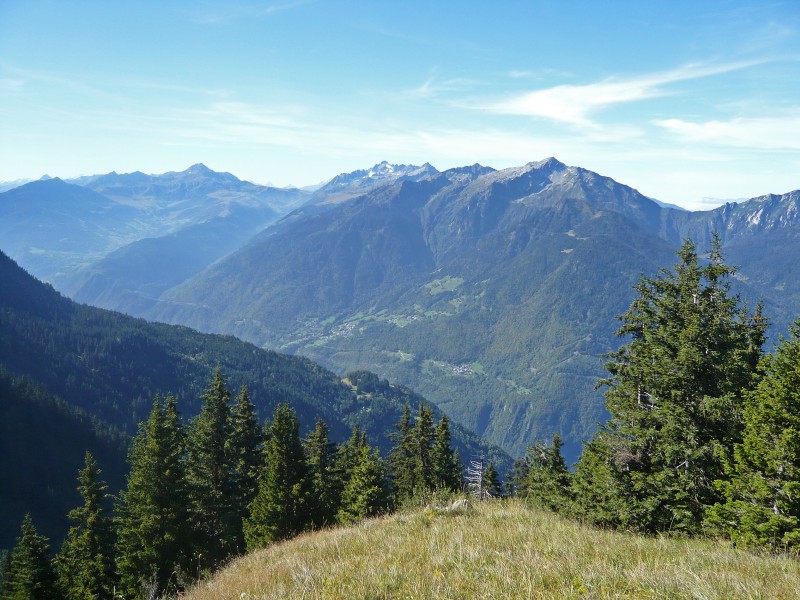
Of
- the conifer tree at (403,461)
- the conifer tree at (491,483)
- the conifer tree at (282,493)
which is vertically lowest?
the conifer tree at (491,483)

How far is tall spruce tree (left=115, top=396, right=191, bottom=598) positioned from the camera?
29.6 metres

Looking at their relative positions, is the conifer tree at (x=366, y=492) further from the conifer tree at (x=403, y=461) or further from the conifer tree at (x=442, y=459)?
the conifer tree at (x=442, y=459)

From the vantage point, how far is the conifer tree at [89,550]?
31.5 m

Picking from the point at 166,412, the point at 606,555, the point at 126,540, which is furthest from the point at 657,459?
the point at 166,412

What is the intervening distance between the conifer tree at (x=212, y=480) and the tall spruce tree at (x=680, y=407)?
1082 inches

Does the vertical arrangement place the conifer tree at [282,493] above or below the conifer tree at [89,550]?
above

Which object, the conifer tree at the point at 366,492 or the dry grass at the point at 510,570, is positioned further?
the conifer tree at the point at 366,492

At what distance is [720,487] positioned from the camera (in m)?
15.3

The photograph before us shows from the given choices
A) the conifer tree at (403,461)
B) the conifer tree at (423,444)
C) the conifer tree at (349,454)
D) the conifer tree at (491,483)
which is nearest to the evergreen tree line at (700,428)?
the conifer tree at (349,454)

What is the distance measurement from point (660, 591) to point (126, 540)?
35566mm

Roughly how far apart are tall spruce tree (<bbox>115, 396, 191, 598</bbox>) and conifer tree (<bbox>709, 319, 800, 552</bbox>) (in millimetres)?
30228

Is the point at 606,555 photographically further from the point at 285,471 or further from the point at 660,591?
the point at 285,471

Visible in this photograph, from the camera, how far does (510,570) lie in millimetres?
6719

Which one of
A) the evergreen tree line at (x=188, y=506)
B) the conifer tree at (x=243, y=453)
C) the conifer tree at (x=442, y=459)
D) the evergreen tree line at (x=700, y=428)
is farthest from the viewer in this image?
the conifer tree at (x=442, y=459)
